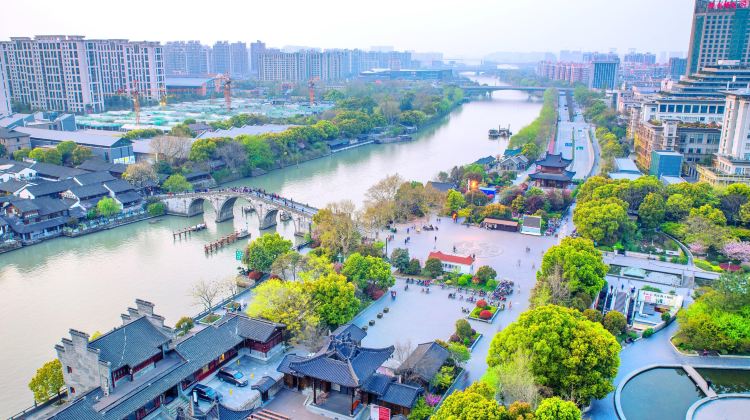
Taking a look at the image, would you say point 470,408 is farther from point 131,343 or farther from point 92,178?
point 92,178

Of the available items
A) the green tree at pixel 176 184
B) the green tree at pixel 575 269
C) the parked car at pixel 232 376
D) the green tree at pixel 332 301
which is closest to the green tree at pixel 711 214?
the green tree at pixel 575 269

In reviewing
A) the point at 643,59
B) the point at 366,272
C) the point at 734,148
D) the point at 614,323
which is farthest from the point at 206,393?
the point at 643,59

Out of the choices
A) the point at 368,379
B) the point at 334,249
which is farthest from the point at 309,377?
the point at 334,249

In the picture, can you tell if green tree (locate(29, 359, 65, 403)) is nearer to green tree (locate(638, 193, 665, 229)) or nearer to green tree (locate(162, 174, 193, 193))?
green tree (locate(162, 174, 193, 193))

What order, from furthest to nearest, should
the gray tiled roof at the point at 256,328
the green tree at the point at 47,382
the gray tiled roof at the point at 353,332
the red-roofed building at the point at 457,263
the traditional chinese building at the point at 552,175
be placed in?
1. the traditional chinese building at the point at 552,175
2. the red-roofed building at the point at 457,263
3. the gray tiled roof at the point at 353,332
4. the gray tiled roof at the point at 256,328
5. the green tree at the point at 47,382

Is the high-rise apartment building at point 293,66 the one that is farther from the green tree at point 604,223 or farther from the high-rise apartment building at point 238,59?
the green tree at point 604,223

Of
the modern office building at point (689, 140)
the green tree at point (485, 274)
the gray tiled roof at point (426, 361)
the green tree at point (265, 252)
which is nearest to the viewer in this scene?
the gray tiled roof at point (426, 361)
